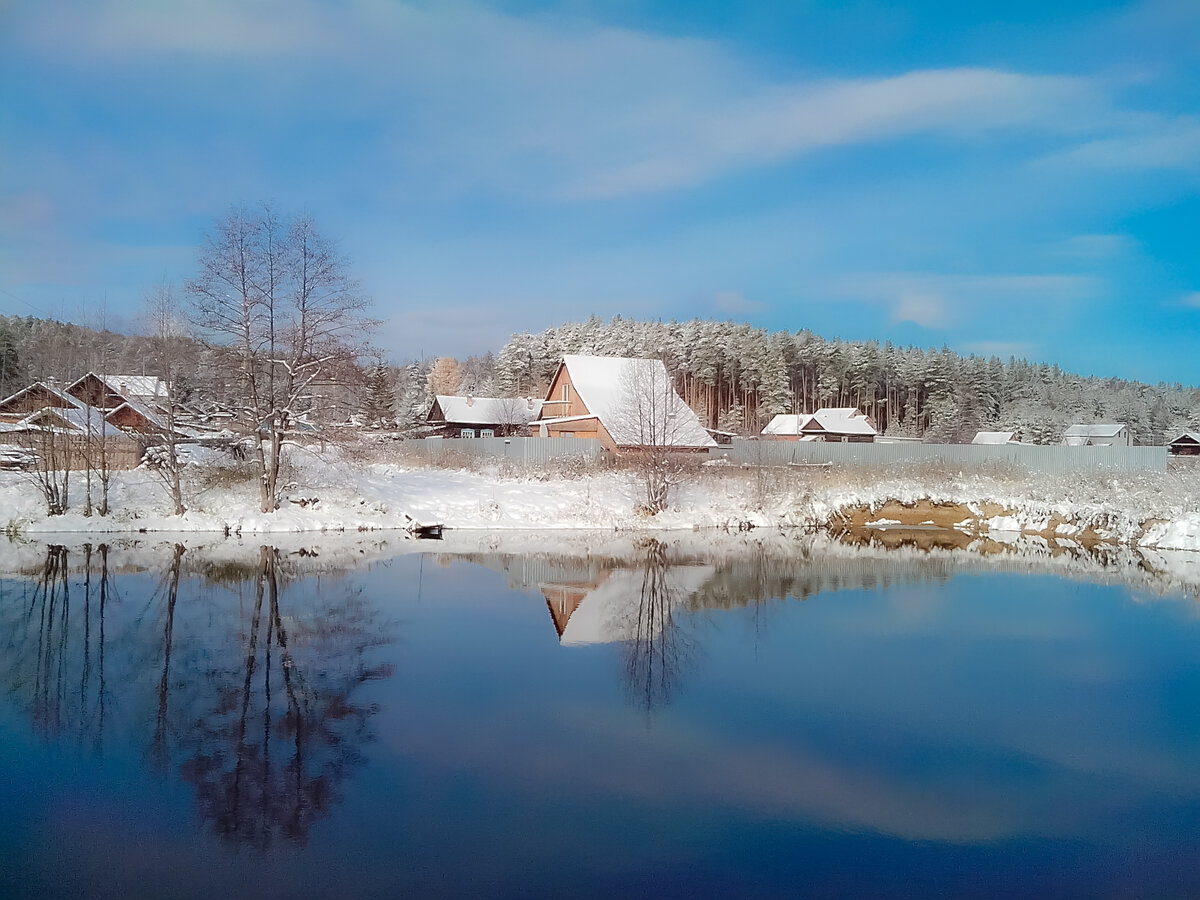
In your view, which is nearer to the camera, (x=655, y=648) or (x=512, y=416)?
(x=655, y=648)

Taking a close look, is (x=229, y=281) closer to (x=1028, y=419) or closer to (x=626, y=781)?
(x=626, y=781)

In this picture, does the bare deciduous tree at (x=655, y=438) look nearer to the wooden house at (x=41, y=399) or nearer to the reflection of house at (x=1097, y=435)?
the wooden house at (x=41, y=399)

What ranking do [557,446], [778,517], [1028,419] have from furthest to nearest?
[1028,419]
[557,446]
[778,517]

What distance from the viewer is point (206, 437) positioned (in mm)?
25812

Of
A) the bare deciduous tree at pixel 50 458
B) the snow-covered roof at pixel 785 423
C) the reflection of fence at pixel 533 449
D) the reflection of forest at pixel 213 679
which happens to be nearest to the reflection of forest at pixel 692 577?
the reflection of forest at pixel 213 679

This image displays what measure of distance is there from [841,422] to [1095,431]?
85.0 ft

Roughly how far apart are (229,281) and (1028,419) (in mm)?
72177

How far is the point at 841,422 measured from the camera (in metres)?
71.1

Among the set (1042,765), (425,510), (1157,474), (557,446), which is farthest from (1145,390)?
(1042,765)

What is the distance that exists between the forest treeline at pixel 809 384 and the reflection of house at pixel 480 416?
15.5ft

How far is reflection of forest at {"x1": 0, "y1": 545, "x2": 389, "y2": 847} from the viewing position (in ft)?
24.1

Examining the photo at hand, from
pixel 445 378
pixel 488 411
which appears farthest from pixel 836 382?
pixel 445 378

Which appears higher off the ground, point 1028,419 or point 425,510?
point 1028,419

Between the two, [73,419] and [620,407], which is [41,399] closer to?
[73,419]
